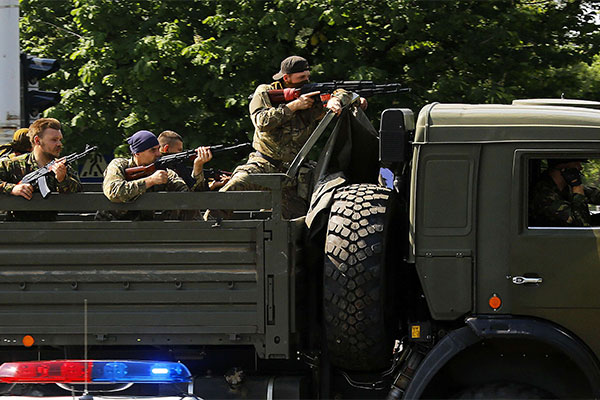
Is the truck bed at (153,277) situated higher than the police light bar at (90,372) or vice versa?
the truck bed at (153,277)

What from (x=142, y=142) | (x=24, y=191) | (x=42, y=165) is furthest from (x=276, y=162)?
(x=24, y=191)

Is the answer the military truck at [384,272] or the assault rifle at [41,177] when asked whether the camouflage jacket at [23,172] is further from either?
the military truck at [384,272]

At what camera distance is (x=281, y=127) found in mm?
6977

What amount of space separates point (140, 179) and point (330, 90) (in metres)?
1.66

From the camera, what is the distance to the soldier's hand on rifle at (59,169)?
19.8 feet

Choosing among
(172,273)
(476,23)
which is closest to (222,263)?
(172,273)

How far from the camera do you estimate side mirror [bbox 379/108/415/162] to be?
5785 mm

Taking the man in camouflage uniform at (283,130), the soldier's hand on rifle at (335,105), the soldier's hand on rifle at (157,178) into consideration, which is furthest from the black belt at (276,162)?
the soldier's hand on rifle at (157,178)

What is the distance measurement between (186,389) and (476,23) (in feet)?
23.1

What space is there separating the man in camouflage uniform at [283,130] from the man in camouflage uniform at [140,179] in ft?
0.98

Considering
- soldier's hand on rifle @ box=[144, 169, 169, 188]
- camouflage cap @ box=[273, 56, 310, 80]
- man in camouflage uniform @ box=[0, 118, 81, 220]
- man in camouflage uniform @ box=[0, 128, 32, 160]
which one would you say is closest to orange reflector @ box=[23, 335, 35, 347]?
man in camouflage uniform @ box=[0, 118, 81, 220]

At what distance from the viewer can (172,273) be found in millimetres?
5633

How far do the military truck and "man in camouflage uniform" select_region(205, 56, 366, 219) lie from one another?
3.43ft

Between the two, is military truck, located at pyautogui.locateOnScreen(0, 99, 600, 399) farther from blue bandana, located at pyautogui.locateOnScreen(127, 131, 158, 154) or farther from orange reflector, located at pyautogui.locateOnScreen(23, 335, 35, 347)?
blue bandana, located at pyautogui.locateOnScreen(127, 131, 158, 154)
